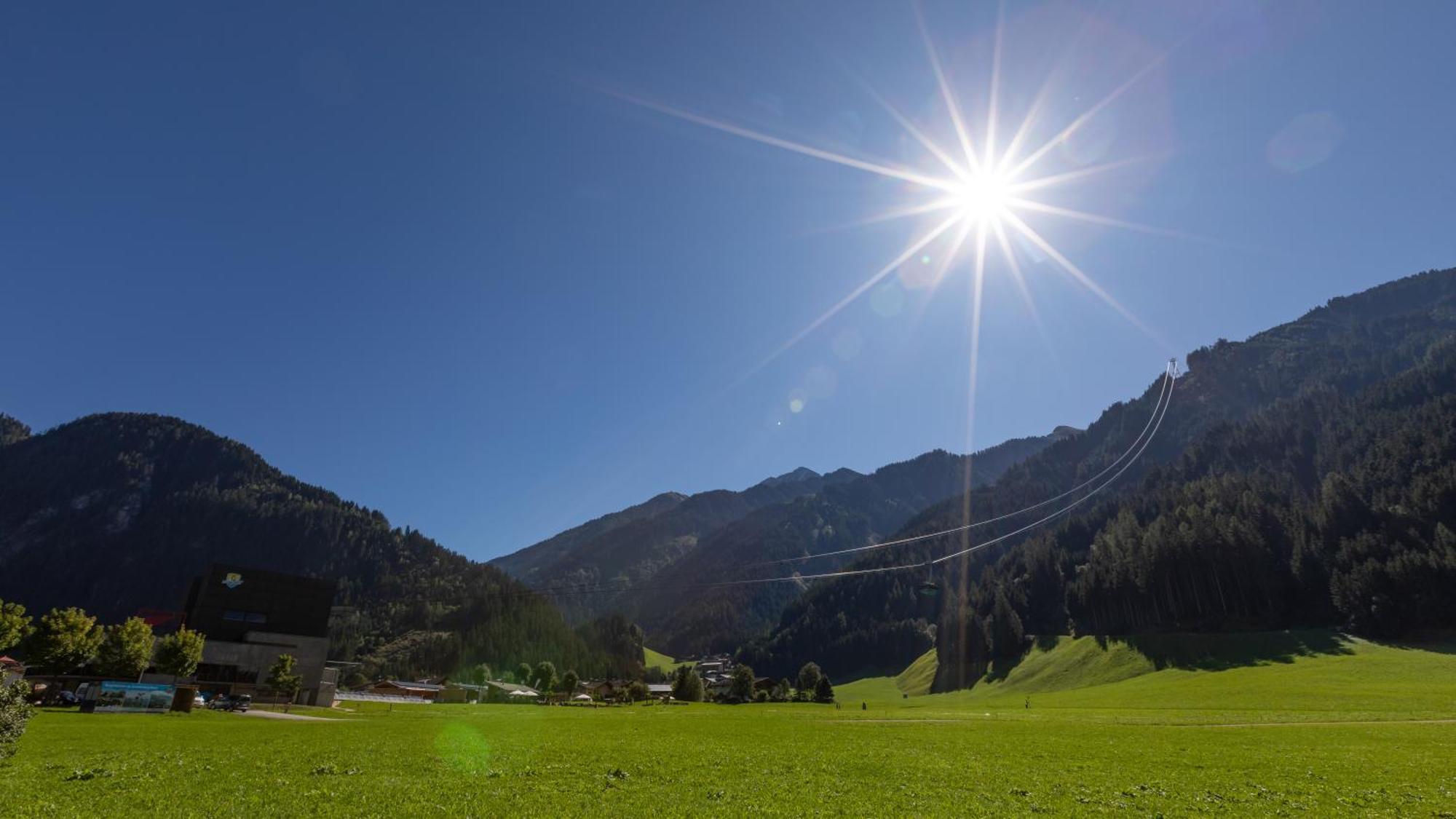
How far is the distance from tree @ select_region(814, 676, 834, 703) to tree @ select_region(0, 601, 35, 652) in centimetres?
12017

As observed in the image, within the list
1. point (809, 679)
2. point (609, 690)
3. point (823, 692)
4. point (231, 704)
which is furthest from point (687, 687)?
point (231, 704)

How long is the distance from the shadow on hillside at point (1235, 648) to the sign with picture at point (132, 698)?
441 feet

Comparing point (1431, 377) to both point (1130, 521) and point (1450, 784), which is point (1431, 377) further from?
point (1450, 784)

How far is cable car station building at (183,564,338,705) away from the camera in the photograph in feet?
316

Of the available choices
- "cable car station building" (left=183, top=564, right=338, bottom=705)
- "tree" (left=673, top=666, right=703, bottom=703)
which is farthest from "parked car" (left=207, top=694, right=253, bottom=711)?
"tree" (left=673, top=666, right=703, bottom=703)

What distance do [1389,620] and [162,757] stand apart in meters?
154

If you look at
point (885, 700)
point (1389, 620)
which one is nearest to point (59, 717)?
point (885, 700)

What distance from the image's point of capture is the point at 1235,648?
110 m

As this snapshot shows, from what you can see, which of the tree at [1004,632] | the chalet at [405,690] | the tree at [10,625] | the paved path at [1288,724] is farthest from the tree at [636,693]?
the tree at [10,625]

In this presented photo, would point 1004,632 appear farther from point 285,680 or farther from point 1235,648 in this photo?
point 285,680

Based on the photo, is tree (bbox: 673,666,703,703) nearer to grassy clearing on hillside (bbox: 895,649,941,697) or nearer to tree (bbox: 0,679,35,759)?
grassy clearing on hillside (bbox: 895,649,941,697)

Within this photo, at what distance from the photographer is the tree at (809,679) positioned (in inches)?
5531

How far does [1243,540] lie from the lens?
130 m

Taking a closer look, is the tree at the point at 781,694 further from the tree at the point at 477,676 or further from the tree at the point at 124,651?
the tree at the point at 124,651
